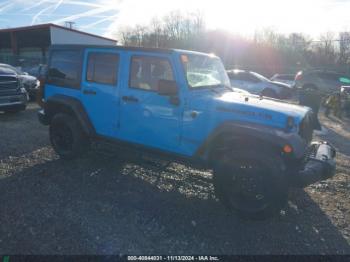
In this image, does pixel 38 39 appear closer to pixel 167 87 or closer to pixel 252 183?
pixel 167 87

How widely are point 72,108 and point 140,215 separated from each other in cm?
241

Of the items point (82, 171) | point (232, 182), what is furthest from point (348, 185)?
point (82, 171)

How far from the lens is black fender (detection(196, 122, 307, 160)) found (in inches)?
140

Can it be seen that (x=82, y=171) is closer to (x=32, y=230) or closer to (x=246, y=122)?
(x=32, y=230)

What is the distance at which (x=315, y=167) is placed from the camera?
372 centimetres

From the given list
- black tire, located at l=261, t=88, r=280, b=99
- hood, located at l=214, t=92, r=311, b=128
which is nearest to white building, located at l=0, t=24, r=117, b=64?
black tire, located at l=261, t=88, r=280, b=99

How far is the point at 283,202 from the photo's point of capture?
368cm

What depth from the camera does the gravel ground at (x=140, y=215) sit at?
334cm

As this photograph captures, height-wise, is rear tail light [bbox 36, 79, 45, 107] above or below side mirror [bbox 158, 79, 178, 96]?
below

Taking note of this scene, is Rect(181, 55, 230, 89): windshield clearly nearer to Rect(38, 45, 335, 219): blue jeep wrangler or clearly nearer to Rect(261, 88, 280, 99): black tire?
Rect(38, 45, 335, 219): blue jeep wrangler

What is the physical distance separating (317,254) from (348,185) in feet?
7.59

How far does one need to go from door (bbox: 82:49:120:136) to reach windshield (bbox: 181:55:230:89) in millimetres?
1167

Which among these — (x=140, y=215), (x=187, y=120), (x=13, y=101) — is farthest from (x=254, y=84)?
(x=140, y=215)

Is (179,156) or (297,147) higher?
(297,147)
